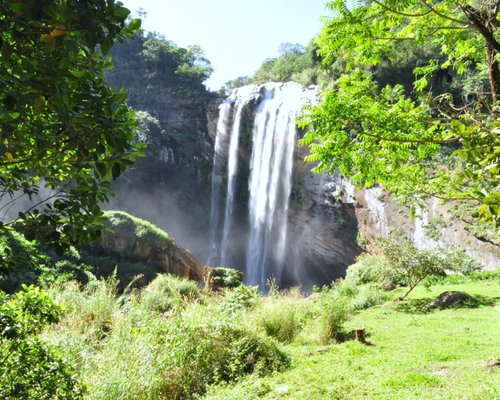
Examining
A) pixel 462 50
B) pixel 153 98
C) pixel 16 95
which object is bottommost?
pixel 16 95

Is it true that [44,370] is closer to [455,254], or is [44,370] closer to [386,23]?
[386,23]

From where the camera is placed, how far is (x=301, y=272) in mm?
30703

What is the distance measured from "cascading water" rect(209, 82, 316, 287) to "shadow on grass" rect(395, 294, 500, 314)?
1688cm

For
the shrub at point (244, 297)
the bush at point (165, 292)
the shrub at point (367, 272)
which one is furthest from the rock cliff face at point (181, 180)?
the shrub at point (244, 297)

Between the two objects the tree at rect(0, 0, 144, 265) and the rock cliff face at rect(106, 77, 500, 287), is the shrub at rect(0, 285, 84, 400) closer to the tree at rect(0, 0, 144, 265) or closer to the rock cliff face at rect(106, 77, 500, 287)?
the tree at rect(0, 0, 144, 265)

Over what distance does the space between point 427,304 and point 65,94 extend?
37.5 ft

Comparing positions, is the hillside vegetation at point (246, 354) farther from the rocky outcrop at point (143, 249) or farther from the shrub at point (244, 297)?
the rocky outcrop at point (143, 249)

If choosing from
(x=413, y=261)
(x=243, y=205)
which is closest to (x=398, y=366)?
(x=413, y=261)

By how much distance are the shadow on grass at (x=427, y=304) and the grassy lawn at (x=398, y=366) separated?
1.07 meters

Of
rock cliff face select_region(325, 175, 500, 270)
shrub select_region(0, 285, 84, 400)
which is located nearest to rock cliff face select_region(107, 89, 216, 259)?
rock cliff face select_region(325, 175, 500, 270)

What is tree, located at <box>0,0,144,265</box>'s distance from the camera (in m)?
1.58

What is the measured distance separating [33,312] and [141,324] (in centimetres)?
280

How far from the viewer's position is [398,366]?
5668mm

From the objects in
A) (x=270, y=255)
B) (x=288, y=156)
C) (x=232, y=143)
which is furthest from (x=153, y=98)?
(x=270, y=255)
